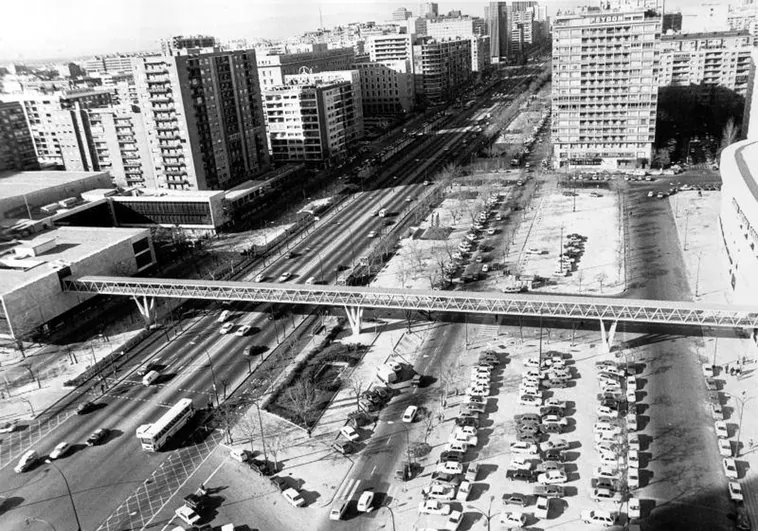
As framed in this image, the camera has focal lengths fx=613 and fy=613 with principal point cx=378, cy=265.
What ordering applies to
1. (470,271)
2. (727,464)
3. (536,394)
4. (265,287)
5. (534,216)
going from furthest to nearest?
(534,216)
(470,271)
(265,287)
(536,394)
(727,464)

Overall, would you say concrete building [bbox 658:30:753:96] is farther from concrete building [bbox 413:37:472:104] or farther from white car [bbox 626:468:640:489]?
white car [bbox 626:468:640:489]

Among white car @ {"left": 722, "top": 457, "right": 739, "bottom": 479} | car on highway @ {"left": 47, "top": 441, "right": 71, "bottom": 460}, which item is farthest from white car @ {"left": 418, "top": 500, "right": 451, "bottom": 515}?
car on highway @ {"left": 47, "top": 441, "right": 71, "bottom": 460}

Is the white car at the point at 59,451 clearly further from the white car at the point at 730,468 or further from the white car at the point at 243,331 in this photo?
the white car at the point at 730,468

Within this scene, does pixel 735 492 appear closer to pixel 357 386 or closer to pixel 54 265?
pixel 357 386

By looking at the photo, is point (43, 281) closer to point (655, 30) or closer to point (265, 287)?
point (265, 287)

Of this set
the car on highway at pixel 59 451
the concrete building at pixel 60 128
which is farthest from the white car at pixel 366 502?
the concrete building at pixel 60 128

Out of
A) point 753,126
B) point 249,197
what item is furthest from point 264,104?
point 753,126

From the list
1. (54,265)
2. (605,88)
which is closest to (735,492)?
(54,265)
